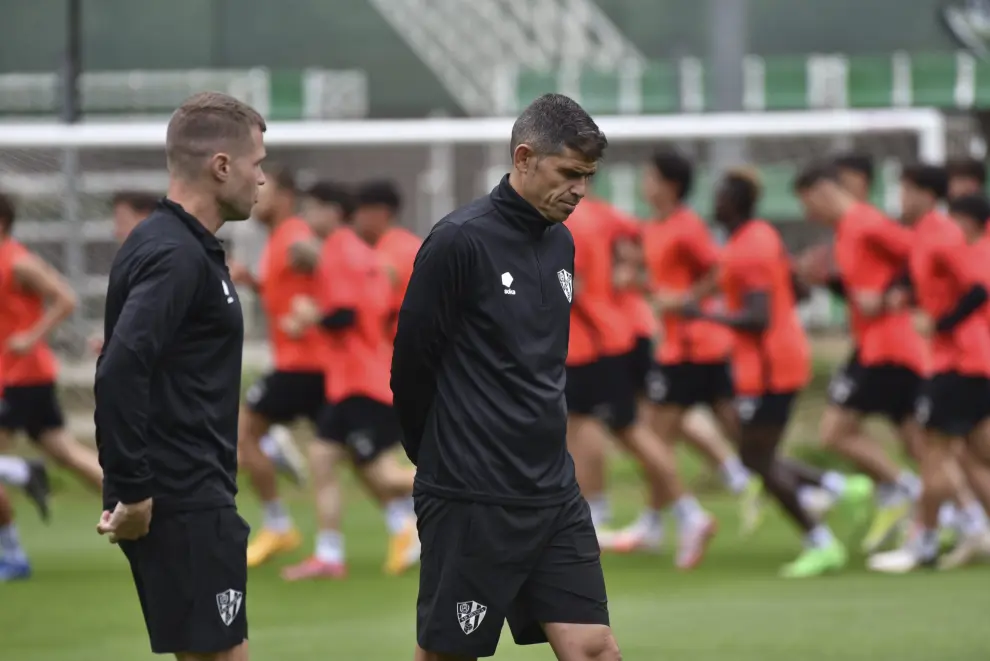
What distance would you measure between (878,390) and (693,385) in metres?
1.33

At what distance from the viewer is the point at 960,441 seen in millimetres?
10273

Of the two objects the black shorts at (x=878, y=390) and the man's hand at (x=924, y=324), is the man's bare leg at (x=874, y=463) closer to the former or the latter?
the black shorts at (x=878, y=390)

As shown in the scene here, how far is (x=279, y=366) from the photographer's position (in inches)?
435

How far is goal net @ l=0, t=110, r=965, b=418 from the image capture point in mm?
13789

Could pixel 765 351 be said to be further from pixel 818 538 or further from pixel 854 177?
pixel 854 177

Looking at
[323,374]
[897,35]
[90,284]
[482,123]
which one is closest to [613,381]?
[323,374]

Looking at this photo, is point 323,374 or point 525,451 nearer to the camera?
point 525,451

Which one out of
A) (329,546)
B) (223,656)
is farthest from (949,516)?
(223,656)

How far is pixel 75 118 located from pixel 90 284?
1.43 meters

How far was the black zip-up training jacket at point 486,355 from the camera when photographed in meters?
4.96

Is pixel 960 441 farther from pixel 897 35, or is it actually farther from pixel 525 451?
pixel 897 35

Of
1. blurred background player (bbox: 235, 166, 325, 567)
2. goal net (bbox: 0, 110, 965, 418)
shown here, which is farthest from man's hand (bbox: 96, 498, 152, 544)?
goal net (bbox: 0, 110, 965, 418)

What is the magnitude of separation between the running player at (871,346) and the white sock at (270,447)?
3.76 meters

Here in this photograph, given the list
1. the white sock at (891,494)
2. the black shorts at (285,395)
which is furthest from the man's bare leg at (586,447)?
the white sock at (891,494)
